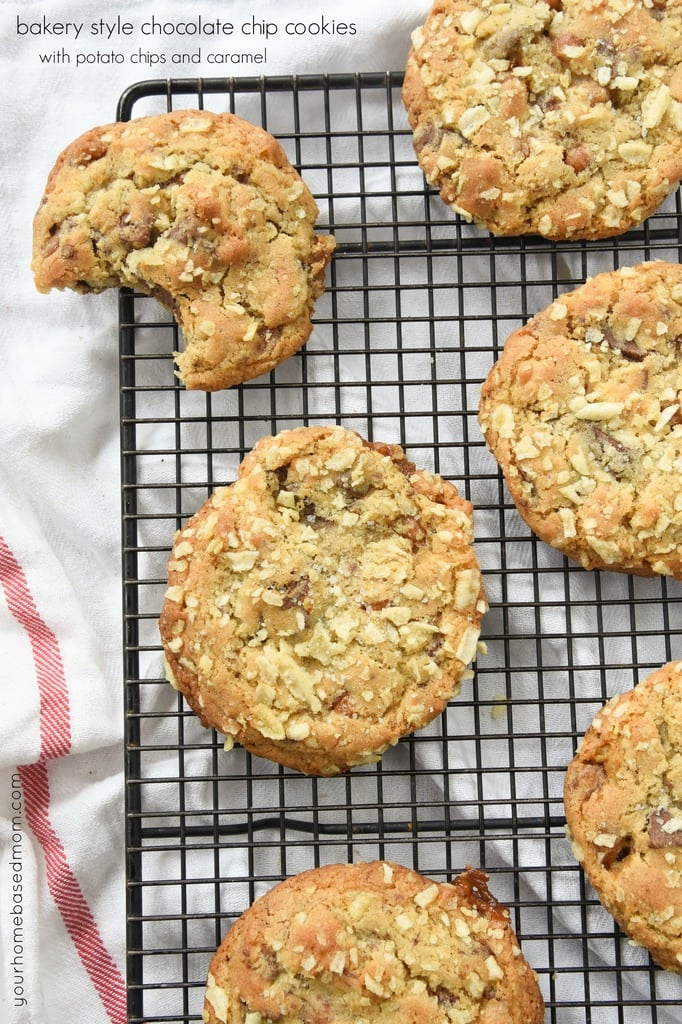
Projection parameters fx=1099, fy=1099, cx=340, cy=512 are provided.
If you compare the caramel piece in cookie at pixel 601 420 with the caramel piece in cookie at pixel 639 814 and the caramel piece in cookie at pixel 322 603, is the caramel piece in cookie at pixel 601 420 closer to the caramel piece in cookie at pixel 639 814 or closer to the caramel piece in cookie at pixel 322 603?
the caramel piece in cookie at pixel 322 603

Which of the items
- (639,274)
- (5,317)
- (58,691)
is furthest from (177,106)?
(58,691)

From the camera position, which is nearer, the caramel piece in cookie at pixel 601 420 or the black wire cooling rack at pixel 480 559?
the caramel piece in cookie at pixel 601 420

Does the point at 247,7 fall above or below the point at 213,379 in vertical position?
above

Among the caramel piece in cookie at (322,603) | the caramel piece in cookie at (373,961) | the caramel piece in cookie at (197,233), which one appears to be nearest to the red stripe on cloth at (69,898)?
the caramel piece in cookie at (373,961)

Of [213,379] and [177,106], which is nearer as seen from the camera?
[213,379]

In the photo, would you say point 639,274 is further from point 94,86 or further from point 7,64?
point 7,64

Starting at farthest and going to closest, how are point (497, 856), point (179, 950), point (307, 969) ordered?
point (497, 856)
point (179, 950)
point (307, 969)

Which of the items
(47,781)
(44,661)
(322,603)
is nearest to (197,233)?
(322,603)
